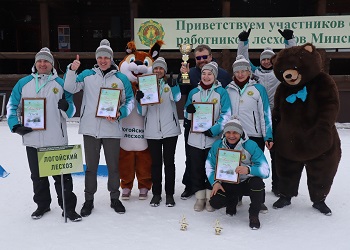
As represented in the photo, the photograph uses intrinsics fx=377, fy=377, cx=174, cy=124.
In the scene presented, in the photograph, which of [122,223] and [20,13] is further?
[20,13]

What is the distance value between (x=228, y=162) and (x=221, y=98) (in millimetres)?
686

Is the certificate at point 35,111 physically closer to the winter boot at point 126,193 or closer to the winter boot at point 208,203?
the winter boot at point 126,193

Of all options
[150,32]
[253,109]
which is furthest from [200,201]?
[150,32]

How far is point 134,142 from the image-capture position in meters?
4.29

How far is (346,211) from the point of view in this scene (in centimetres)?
411

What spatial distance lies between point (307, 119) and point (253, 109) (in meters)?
0.54

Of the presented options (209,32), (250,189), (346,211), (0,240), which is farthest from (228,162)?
(209,32)

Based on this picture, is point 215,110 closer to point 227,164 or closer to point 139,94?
point 227,164

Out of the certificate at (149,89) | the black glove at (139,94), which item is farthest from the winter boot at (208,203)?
the black glove at (139,94)

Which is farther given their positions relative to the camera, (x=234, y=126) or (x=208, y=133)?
(x=208, y=133)

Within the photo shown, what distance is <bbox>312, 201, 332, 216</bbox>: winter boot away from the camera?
4000mm

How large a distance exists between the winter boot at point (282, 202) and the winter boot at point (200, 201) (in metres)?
0.80

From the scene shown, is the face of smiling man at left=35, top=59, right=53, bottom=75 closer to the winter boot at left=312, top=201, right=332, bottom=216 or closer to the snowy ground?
the snowy ground

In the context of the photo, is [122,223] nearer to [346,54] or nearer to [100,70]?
[100,70]
